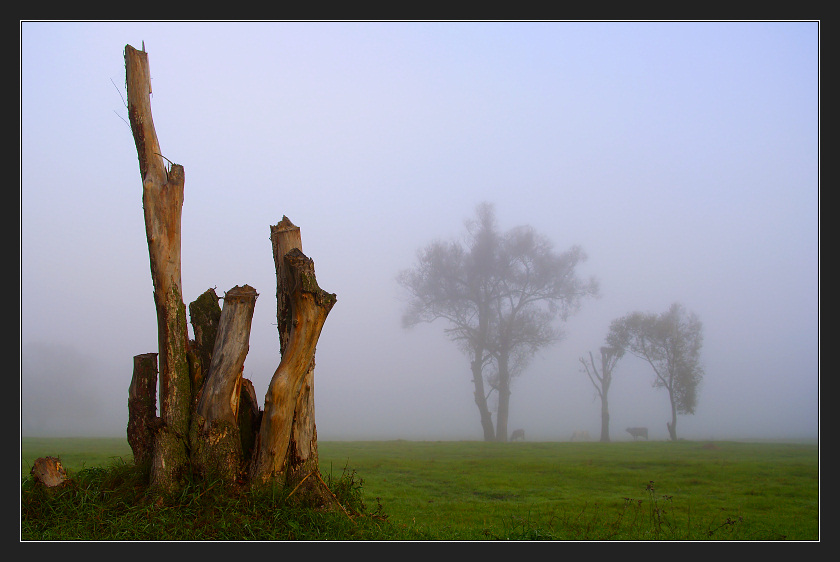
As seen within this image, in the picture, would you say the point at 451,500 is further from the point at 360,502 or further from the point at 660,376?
the point at 660,376

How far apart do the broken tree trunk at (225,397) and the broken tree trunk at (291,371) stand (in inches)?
12.6

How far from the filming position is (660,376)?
2620cm

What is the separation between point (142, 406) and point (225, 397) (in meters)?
1.27

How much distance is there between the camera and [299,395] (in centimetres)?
724

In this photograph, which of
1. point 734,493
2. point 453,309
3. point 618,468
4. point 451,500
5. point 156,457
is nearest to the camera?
point 156,457

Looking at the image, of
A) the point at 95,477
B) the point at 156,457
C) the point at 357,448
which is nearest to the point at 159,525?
the point at 156,457

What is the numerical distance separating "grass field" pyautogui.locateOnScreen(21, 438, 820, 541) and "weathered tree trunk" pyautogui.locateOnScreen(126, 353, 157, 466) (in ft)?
1.68

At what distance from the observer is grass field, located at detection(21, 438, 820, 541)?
813 centimetres

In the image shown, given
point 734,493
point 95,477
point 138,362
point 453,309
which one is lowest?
point 734,493

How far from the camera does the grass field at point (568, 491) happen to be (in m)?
8.13

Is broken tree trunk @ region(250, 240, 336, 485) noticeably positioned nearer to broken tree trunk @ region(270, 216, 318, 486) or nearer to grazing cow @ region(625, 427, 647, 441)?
broken tree trunk @ region(270, 216, 318, 486)

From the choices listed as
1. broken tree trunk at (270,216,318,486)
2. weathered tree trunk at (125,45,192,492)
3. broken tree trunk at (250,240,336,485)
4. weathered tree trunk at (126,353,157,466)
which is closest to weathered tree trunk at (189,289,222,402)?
weathered tree trunk at (125,45,192,492)

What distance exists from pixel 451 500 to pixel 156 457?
5.36 m

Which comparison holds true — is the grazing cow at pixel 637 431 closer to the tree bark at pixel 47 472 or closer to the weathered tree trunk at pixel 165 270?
the weathered tree trunk at pixel 165 270
